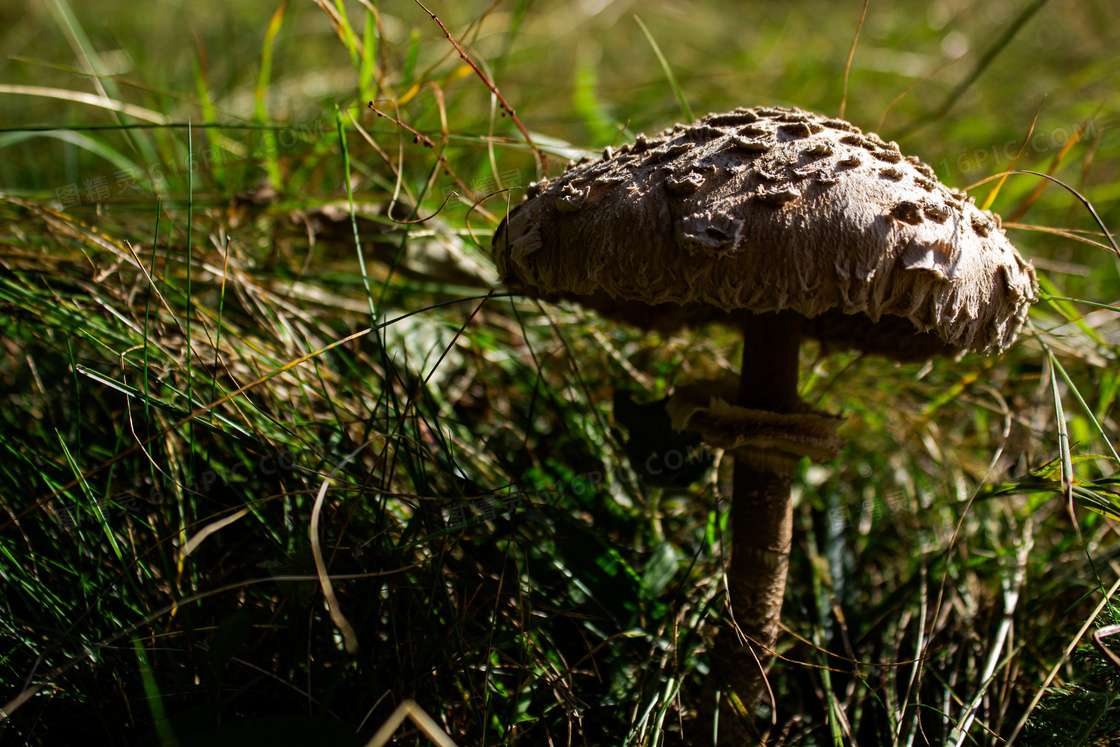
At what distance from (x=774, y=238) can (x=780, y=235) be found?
13 mm

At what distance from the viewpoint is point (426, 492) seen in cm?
187

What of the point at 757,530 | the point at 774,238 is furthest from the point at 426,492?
the point at 774,238

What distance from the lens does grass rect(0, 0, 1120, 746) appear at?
162 cm

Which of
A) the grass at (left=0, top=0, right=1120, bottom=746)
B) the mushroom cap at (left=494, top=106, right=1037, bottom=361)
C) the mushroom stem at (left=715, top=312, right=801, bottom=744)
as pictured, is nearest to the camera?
the mushroom cap at (left=494, top=106, right=1037, bottom=361)

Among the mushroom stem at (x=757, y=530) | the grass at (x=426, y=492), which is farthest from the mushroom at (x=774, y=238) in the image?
the grass at (x=426, y=492)

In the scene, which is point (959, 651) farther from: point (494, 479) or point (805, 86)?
point (805, 86)

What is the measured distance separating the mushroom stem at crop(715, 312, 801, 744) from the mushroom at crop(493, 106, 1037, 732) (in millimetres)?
114

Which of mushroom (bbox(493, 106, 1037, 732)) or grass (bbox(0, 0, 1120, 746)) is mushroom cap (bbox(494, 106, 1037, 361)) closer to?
mushroom (bbox(493, 106, 1037, 732))

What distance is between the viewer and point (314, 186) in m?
3.26

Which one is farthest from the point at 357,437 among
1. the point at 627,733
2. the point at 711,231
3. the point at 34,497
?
the point at 711,231

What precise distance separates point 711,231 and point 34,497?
6.28 ft

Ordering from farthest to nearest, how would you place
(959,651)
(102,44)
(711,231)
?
(102,44) < (959,651) < (711,231)

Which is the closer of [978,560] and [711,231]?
[711,231]

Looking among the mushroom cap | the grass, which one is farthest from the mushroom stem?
the mushroom cap
